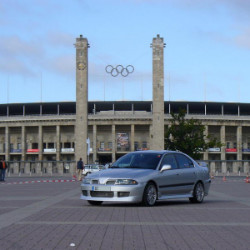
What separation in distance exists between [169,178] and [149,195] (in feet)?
3.82

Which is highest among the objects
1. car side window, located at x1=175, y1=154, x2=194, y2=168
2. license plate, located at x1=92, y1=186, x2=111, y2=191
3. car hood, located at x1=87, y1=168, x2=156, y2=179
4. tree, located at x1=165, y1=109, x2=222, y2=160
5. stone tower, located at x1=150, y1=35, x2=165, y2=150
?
stone tower, located at x1=150, y1=35, x2=165, y2=150

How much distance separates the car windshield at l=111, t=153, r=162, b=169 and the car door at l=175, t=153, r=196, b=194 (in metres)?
0.90

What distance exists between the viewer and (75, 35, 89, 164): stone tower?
84500mm

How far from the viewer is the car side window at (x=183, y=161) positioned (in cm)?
1847

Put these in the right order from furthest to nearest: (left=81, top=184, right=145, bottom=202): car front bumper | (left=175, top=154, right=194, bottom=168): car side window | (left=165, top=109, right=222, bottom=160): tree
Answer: (left=165, top=109, right=222, bottom=160): tree < (left=175, top=154, right=194, bottom=168): car side window < (left=81, top=184, right=145, bottom=202): car front bumper

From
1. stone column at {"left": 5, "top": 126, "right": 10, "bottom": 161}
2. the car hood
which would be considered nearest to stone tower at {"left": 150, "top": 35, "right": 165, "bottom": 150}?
stone column at {"left": 5, "top": 126, "right": 10, "bottom": 161}

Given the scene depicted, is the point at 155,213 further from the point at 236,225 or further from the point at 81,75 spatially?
the point at 81,75

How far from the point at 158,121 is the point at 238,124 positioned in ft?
112

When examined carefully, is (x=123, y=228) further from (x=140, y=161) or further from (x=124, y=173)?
(x=140, y=161)

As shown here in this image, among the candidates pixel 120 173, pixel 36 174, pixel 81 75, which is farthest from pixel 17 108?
pixel 120 173

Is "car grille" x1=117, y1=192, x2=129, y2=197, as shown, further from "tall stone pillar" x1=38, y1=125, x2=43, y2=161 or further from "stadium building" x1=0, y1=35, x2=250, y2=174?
"tall stone pillar" x1=38, y1=125, x2=43, y2=161

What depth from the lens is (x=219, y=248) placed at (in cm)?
851

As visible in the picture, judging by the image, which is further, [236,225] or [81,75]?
[81,75]

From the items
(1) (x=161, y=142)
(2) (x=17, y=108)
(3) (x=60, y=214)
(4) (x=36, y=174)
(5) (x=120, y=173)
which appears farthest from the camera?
(2) (x=17, y=108)
